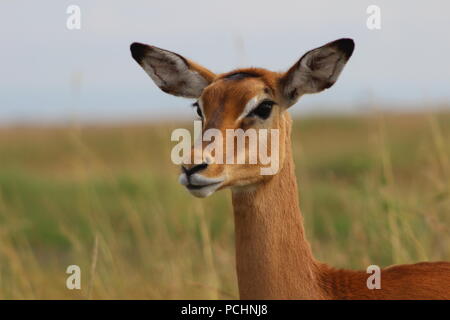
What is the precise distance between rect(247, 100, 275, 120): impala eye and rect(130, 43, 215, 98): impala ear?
540 mm

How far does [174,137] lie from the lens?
4.79 m

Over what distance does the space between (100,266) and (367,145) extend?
13.8m

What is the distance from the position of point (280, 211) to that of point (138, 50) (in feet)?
4.34

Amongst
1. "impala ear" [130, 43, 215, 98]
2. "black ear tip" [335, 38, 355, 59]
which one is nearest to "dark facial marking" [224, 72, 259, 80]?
"impala ear" [130, 43, 215, 98]

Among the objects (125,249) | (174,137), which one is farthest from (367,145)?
(174,137)

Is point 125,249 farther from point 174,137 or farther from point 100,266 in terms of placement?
point 174,137

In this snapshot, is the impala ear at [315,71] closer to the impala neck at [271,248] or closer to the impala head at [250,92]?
the impala head at [250,92]

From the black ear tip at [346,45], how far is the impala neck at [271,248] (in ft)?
2.41

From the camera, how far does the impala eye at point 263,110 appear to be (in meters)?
4.46

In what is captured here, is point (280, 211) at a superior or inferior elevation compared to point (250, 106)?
inferior

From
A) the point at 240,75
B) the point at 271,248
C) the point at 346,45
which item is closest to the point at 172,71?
the point at 240,75

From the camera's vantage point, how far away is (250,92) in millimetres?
4461

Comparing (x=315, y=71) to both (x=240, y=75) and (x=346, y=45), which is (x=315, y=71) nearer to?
(x=346, y=45)

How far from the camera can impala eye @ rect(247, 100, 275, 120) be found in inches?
176
